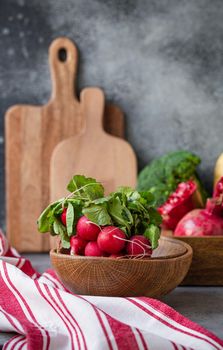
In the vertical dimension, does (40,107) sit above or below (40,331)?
above

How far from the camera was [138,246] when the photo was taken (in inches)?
45.1

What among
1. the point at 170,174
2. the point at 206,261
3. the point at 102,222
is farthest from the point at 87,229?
the point at 170,174

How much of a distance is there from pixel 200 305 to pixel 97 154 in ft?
2.87

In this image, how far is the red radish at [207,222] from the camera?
141 cm

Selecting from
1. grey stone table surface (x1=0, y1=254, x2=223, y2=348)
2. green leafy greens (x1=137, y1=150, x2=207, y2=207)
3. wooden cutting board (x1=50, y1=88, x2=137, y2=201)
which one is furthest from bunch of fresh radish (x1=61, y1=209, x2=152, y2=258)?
wooden cutting board (x1=50, y1=88, x2=137, y2=201)

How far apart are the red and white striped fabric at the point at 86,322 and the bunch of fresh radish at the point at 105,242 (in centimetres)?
9

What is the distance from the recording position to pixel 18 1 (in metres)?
2.09

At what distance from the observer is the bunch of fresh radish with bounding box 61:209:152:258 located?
1.13m

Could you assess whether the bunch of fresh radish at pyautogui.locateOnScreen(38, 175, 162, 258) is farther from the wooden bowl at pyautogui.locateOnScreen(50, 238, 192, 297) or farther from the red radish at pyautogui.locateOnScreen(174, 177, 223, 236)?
the red radish at pyautogui.locateOnScreen(174, 177, 223, 236)

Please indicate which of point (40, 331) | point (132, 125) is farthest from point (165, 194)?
point (40, 331)

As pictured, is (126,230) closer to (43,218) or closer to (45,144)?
(43,218)

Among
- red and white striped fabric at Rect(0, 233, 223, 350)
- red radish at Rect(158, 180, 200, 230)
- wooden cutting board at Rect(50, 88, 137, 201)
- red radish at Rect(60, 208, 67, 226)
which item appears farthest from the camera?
wooden cutting board at Rect(50, 88, 137, 201)

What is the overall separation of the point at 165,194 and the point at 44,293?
801 mm

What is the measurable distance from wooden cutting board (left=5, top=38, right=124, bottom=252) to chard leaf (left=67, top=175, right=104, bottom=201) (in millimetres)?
814
